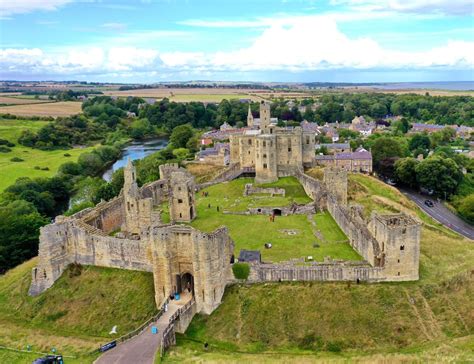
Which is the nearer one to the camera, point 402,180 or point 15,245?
point 15,245

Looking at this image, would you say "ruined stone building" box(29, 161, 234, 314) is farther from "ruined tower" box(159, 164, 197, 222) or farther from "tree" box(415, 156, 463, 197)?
"tree" box(415, 156, 463, 197)

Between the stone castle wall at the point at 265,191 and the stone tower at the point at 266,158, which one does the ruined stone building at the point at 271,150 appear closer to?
the stone tower at the point at 266,158

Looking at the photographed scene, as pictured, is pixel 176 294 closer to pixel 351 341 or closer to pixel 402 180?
pixel 351 341

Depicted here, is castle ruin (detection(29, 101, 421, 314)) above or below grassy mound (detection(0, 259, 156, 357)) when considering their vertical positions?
above

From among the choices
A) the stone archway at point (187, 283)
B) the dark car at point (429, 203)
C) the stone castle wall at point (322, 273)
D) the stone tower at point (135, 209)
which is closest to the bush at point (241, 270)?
the stone castle wall at point (322, 273)

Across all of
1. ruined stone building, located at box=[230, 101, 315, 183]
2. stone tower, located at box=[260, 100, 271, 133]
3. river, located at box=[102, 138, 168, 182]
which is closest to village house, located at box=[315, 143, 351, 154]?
ruined stone building, located at box=[230, 101, 315, 183]

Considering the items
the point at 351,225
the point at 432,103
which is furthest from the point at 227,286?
the point at 432,103

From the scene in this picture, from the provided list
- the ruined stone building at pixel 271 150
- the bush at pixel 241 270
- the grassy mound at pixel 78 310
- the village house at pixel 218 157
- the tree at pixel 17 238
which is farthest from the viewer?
the village house at pixel 218 157
